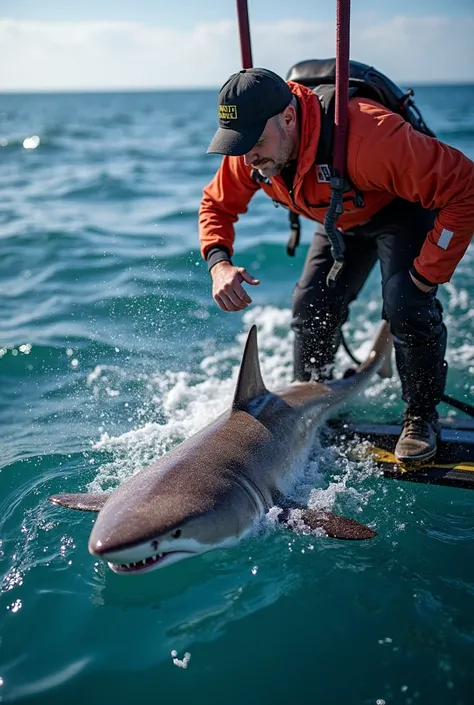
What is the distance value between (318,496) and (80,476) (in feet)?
4.61

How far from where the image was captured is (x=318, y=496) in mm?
4016

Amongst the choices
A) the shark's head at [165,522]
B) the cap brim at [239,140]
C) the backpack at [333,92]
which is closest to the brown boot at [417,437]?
the shark's head at [165,522]

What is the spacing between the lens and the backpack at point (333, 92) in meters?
3.99

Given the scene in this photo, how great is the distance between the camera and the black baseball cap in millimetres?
3746

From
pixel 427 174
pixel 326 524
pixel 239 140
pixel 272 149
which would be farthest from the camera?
pixel 272 149

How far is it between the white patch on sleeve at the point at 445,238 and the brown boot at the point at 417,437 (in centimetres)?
113

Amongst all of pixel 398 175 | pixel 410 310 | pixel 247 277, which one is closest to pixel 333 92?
pixel 398 175

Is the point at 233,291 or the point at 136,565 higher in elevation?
the point at 233,291

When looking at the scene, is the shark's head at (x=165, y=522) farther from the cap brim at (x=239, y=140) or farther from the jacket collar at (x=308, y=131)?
the jacket collar at (x=308, y=131)

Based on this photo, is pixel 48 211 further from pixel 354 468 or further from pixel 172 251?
pixel 354 468

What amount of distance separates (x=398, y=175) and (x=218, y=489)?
1.84m

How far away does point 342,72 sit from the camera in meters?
3.74

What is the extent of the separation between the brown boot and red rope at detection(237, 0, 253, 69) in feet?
8.01

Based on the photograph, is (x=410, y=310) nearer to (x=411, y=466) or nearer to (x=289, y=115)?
(x=411, y=466)
